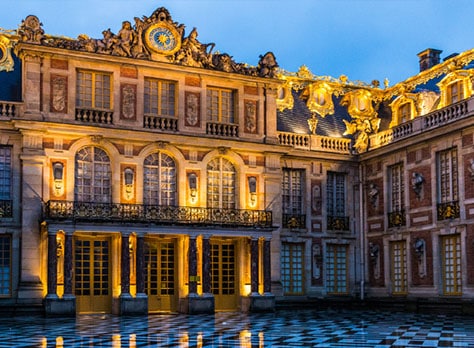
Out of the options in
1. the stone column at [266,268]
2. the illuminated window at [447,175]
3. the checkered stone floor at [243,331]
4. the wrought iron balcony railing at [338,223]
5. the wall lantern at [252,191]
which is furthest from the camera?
the wrought iron balcony railing at [338,223]

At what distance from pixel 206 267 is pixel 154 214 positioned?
2554 mm

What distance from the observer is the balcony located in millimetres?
24630

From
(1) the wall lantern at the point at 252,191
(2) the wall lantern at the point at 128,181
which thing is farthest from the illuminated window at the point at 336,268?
(2) the wall lantern at the point at 128,181

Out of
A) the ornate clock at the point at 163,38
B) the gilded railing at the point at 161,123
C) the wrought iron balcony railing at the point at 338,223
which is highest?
the ornate clock at the point at 163,38

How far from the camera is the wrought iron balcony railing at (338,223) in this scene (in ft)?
98.2

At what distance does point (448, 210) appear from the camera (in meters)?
25.0

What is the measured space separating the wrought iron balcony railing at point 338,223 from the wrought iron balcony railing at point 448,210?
17.6 feet

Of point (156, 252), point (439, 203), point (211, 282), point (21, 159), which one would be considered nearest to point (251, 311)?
point (211, 282)

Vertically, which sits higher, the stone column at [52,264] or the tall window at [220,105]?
the tall window at [220,105]

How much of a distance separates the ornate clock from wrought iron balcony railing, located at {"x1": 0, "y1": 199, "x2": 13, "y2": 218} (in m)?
7.38

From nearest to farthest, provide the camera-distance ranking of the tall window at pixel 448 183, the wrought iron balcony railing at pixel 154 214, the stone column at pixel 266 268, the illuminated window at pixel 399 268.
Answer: the wrought iron balcony railing at pixel 154 214 < the tall window at pixel 448 183 < the stone column at pixel 266 268 < the illuminated window at pixel 399 268

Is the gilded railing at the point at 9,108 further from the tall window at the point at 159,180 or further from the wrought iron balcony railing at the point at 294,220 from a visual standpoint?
the wrought iron balcony railing at the point at 294,220

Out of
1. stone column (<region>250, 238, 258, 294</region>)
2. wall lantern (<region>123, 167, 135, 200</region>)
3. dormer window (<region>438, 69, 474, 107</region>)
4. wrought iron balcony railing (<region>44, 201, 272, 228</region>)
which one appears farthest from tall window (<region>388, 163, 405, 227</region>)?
wall lantern (<region>123, 167, 135, 200</region>)

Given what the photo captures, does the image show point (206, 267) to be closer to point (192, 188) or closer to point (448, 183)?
point (192, 188)
